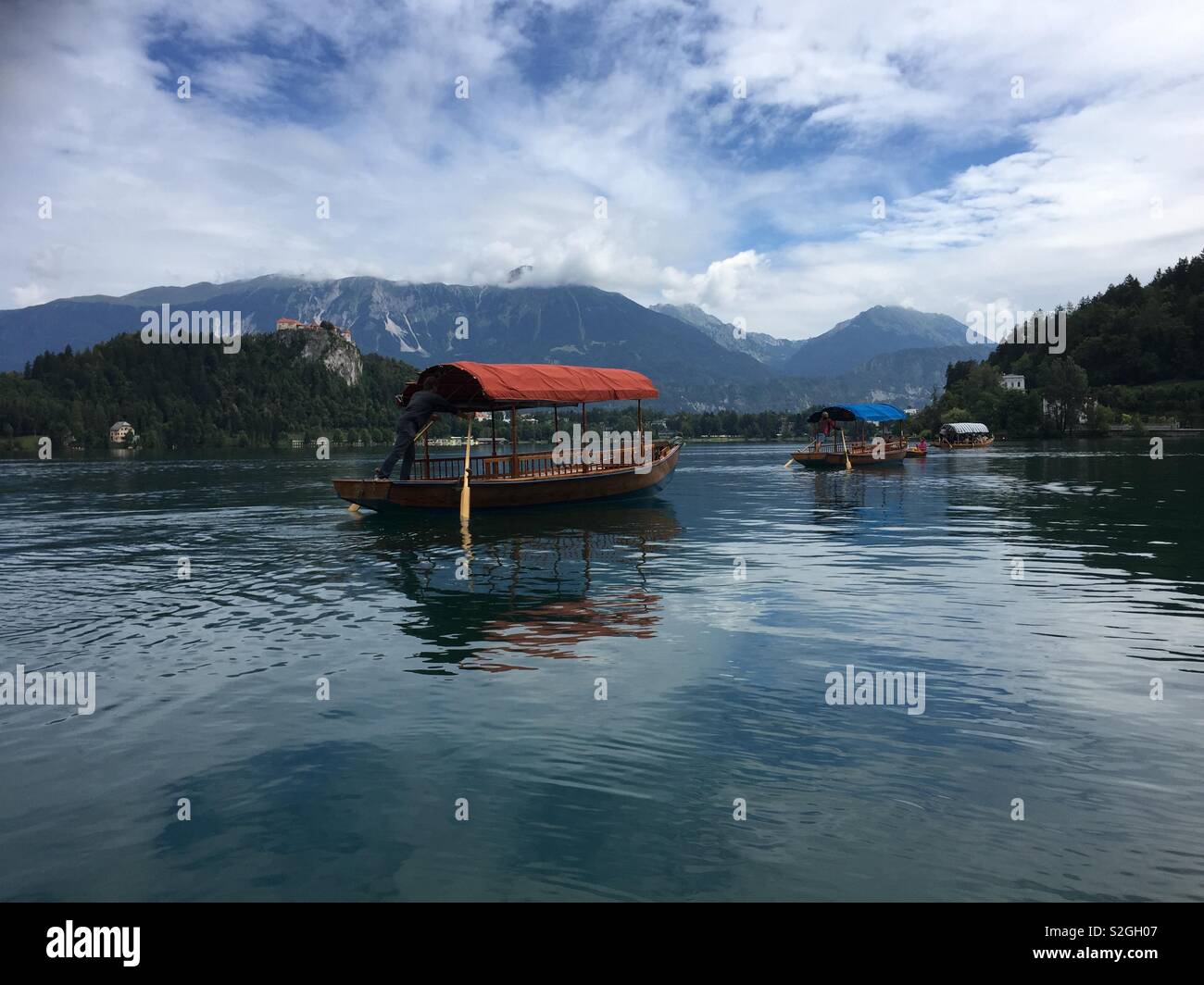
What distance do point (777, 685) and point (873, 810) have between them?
14.2 feet

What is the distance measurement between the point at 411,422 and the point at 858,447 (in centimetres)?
6218

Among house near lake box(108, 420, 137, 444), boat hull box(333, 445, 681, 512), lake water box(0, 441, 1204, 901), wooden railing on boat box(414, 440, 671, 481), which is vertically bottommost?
lake water box(0, 441, 1204, 901)

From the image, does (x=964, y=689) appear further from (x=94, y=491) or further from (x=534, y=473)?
(x=94, y=491)

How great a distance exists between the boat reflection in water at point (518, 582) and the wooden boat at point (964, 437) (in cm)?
10551

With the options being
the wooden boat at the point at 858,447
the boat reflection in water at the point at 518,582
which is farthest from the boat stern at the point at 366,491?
the wooden boat at the point at 858,447

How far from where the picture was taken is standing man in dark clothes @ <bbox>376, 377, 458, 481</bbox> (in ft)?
122

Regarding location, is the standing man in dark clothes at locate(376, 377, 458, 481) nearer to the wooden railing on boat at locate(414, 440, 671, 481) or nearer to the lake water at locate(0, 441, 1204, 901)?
the wooden railing on boat at locate(414, 440, 671, 481)

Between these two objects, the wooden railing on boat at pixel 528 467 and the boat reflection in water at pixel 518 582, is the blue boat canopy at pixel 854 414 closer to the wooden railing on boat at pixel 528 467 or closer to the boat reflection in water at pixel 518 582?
the wooden railing on boat at pixel 528 467

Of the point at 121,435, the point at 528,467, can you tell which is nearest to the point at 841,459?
the point at 528,467

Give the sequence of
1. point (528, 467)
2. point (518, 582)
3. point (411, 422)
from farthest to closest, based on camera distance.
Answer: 1. point (528, 467)
2. point (411, 422)
3. point (518, 582)

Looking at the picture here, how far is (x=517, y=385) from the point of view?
125 feet

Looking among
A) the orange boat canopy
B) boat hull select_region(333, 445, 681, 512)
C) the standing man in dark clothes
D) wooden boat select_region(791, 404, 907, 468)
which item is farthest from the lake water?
wooden boat select_region(791, 404, 907, 468)

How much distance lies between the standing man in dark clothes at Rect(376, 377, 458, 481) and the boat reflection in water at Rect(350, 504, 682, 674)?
8.91 ft

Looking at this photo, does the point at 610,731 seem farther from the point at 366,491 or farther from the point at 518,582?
the point at 366,491
